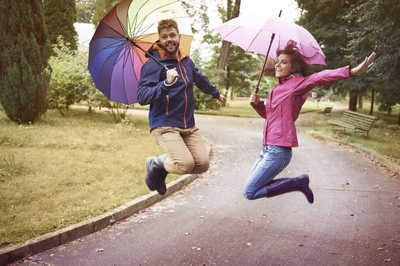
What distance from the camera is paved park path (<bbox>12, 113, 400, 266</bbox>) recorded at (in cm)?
546

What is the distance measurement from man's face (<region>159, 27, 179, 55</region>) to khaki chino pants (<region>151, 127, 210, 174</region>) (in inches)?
34.6

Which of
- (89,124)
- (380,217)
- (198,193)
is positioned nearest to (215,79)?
(89,124)

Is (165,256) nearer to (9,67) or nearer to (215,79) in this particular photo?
(9,67)

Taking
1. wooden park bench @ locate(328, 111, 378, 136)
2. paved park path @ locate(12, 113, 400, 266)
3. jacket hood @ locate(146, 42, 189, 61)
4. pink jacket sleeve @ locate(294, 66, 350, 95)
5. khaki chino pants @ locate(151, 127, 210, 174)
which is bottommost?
paved park path @ locate(12, 113, 400, 266)

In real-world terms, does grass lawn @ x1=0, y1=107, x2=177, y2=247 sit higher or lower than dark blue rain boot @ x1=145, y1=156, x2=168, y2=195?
lower

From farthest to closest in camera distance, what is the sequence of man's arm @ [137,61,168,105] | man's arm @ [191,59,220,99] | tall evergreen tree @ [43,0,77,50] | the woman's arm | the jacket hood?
tall evergreen tree @ [43,0,77,50]
man's arm @ [191,59,220,99]
the jacket hood
man's arm @ [137,61,168,105]
the woman's arm

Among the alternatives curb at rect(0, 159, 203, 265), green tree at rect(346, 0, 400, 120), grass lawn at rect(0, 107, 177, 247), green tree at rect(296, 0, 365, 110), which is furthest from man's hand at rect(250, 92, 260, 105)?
green tree at rect(296, 0, 365, 110)

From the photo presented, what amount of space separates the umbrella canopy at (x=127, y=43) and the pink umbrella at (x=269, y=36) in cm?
55

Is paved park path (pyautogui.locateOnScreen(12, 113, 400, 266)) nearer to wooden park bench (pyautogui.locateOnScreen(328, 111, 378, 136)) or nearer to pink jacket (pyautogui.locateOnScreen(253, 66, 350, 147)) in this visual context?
pink jacket (pyautogui.locateOnScreen(253, 66, 350, 147))

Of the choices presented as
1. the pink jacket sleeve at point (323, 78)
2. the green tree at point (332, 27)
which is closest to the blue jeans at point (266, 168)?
the pink jacket sleeve at point (323, 78)

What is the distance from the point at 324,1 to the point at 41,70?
52.9 feet

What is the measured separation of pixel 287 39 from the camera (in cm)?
457

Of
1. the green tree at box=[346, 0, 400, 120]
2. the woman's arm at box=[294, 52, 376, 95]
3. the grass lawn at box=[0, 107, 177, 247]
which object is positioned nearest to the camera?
the woman's arm at box=[294, 52, 376, 95]

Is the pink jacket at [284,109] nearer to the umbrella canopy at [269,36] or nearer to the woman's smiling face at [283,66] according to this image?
the woman's smiling face at [283,66]
